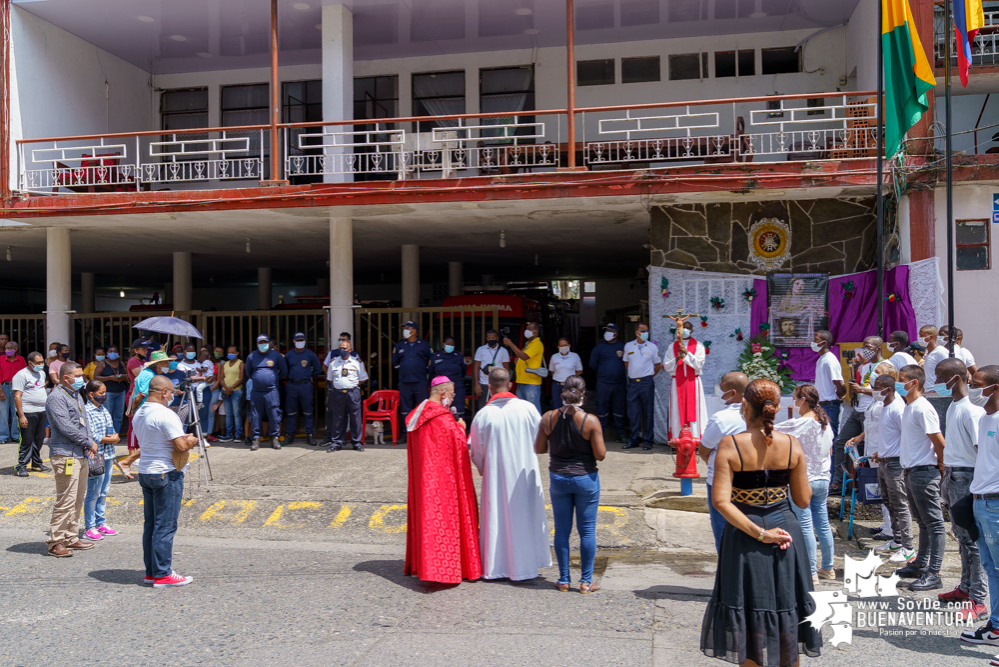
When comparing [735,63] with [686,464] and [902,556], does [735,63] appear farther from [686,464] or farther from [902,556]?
[902,556]

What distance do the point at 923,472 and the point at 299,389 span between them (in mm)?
8834

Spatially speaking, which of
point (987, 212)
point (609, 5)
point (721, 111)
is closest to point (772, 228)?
point (987, 212)

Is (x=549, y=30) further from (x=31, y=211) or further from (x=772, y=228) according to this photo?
(x=31, y=211)

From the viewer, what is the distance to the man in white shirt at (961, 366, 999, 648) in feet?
15.2

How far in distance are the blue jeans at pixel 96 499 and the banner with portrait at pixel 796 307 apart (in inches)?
357

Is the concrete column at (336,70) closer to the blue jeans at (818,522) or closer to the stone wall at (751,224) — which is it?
the stone wall at (751,224)

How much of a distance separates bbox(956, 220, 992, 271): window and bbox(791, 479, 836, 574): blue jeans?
6174mm

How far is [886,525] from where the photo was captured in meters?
7.20

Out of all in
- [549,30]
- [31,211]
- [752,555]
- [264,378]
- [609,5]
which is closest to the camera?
[752,555]

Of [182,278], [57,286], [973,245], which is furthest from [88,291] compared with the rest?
[973,245]

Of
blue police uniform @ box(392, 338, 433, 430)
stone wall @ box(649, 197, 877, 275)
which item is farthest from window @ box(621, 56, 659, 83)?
blue police uniform @ box(392, 338, 433, 430)

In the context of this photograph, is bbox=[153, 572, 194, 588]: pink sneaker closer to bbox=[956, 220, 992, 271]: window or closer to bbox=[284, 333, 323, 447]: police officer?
bbox=[284, 333, 323, 447]: police officer

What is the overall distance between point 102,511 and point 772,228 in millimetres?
9721

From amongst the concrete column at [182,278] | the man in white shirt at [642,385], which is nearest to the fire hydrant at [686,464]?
the man in white shirt at [642,385]
